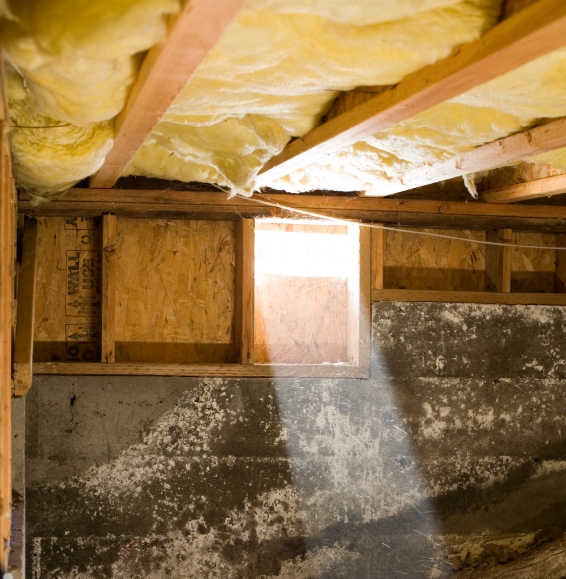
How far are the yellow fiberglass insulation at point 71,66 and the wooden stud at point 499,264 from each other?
2.12 metres

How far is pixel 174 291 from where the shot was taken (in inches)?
117

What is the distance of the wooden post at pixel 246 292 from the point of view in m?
2.88

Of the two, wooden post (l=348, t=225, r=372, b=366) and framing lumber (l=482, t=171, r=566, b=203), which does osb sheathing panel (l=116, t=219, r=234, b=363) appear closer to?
wooden post (l=348, t=225, r=372, b=366)

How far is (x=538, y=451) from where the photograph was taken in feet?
10.4

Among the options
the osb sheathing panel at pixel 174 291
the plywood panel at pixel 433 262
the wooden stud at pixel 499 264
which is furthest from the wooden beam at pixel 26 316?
the wooden stud at pixel 499 264

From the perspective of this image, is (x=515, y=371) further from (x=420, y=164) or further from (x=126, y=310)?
(x=126, y=310)

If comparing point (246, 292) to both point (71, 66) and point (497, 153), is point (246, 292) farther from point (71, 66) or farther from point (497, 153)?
point (71, 66)

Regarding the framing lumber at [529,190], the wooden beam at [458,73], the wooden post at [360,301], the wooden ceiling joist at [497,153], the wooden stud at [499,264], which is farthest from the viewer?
the wooden stud at [499,264]

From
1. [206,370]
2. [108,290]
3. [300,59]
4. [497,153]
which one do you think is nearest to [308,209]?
[206,370]

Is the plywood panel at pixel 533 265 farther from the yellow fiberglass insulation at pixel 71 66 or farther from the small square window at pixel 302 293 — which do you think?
the yellow fiberglass insulation at pixel 71 66

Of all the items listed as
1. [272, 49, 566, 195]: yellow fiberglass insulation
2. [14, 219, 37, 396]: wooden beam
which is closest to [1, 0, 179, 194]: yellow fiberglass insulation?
[14, 219, 37, 396]: wooden beam

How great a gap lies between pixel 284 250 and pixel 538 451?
1.61 metres

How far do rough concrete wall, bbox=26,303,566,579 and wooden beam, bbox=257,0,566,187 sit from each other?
4.73 ft

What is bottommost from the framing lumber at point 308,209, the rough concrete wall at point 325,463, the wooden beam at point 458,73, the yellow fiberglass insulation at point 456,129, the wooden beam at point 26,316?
the rough concrete wall at point 325,463
